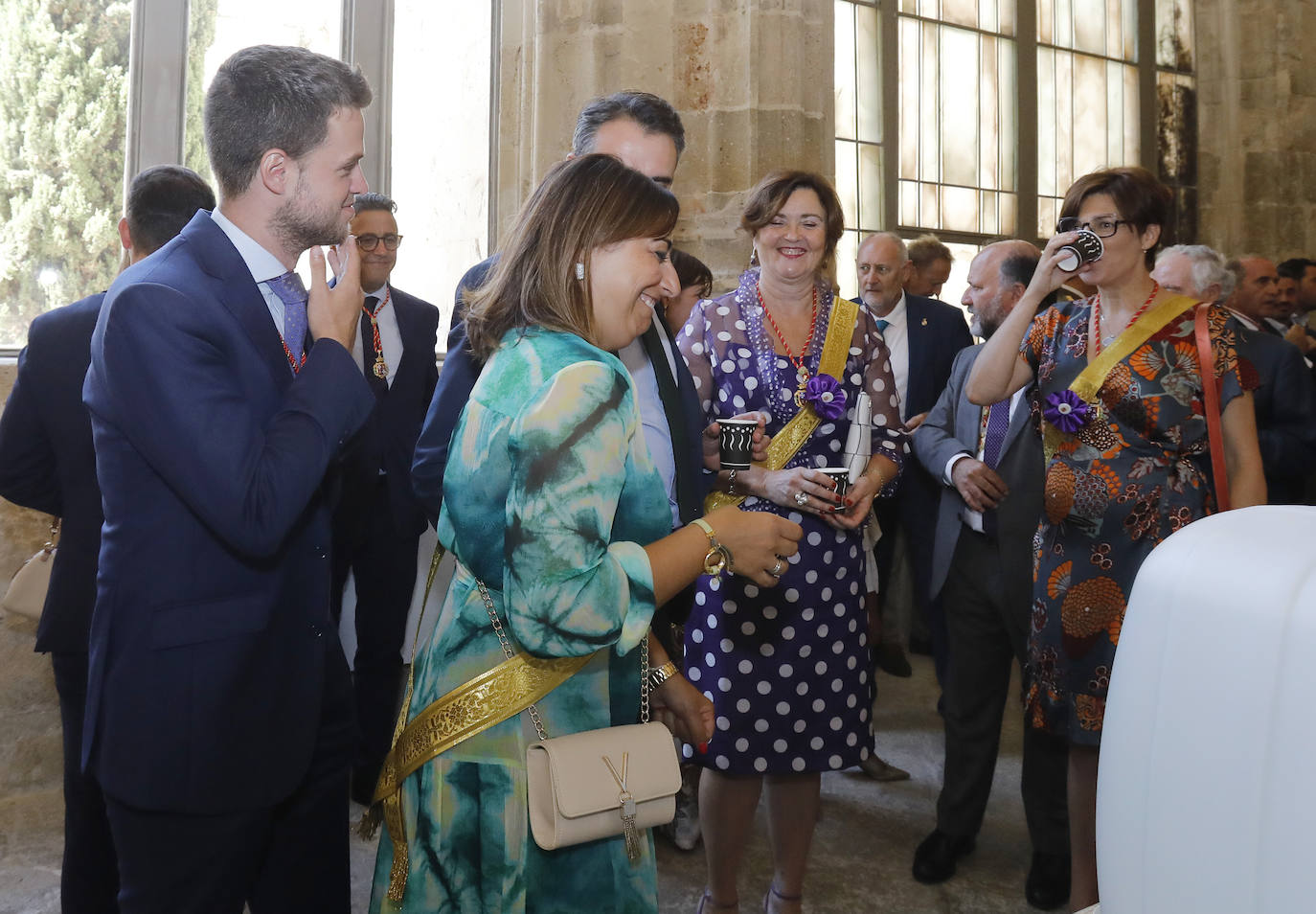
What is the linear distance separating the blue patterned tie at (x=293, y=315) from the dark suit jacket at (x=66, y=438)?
72 centimetres

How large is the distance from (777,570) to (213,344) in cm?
89

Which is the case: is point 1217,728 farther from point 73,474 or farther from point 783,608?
point 73,474

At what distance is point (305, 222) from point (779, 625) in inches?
62.5

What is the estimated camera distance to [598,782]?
156 cm

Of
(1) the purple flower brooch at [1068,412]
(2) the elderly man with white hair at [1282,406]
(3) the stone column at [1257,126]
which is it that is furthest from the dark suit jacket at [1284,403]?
(3) the stone column at [1257,126]

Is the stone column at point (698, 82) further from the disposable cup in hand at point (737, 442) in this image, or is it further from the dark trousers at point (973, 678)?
the disposable cup in hand at point (737, 442)

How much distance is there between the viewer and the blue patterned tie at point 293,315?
5.97 feet

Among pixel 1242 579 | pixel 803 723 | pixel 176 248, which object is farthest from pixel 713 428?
pixel 1242 579

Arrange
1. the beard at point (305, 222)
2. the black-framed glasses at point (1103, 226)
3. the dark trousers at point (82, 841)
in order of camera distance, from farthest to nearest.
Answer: the black-framed glasses at point (1103, 226)
the dark trousers at point (82, 841)
the beard at point (305, 222)

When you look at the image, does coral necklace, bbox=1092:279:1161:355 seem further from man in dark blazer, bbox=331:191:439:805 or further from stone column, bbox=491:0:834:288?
man in dark blazer, bbox=331:191:439:805

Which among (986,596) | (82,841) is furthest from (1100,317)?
(82,841)

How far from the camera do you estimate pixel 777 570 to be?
5.73 feet

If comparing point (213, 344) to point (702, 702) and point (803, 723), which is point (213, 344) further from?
point (803, 723)

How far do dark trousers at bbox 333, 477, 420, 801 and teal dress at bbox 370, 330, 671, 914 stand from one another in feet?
7.29
